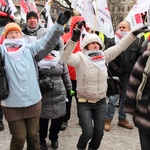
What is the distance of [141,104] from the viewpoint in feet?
9.24

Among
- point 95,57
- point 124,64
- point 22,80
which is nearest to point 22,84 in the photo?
point 22,80

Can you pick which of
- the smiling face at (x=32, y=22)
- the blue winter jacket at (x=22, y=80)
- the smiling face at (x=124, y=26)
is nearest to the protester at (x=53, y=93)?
the blue winter jacket at (x=22, y=80)

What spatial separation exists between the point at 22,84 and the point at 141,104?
128cm

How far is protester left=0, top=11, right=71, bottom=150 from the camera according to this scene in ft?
11.0

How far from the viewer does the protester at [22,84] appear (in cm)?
334

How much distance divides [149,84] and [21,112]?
1.44 metres

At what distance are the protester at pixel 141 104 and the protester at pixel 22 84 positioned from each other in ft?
3.51

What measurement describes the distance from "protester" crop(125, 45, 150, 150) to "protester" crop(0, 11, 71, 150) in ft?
3.51

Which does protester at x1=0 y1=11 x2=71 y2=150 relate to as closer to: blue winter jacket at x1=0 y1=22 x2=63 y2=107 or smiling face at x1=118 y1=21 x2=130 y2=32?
blue winter jacket at x1=0 y1=22 x2=63 y2=107

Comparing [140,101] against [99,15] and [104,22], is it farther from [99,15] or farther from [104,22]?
[99,15]

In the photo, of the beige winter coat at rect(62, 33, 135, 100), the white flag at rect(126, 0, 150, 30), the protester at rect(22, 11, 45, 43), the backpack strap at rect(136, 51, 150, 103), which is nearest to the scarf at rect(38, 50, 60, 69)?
the beige winter coat at rect(62, 33, 135, 100)

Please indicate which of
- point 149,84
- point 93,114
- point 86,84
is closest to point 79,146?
point 93,114

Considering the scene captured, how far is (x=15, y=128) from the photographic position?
11.2 ft

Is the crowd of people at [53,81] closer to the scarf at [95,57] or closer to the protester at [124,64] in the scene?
the scarf at [95,57]
